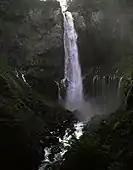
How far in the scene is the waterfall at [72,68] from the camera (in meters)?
16.7

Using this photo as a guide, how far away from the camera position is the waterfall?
16.7m

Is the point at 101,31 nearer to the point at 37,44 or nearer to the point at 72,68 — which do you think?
the point at 72,68

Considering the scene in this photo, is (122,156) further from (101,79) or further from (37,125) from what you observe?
(101,79)

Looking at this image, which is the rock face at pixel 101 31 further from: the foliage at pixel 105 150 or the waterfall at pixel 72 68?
the foliage at pixel 105 150

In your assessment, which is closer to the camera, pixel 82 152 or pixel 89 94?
pixel 82 152

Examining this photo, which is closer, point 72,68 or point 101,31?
point 72,68

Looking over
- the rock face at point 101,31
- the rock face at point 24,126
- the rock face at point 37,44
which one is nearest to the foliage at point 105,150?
the rock face at point 24,126

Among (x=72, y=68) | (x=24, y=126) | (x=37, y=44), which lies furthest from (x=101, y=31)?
(x=24, y=126)

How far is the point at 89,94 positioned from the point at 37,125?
5702 millimetres

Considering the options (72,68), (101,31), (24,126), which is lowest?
(24,126)

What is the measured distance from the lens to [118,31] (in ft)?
57.7

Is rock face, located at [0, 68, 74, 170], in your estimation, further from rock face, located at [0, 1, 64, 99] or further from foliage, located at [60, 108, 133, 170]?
rock face, located at [0, 1, 64, 99]

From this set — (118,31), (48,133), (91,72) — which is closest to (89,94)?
(91,72)

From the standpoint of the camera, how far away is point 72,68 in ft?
57.0
